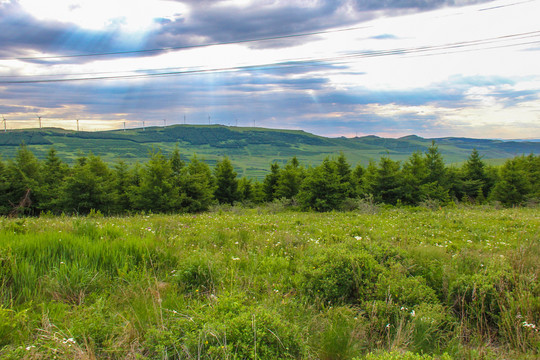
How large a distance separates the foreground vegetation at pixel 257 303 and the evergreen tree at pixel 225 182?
3712 cm

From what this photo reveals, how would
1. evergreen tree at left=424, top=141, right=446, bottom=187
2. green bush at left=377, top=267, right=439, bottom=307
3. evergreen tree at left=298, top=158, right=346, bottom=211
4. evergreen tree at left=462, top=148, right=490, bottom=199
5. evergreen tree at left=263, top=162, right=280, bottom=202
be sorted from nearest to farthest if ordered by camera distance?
1. green bush at left=377, top=267, right=439, bottom=307
2. evergreen tree at left=298, top=158, right=346, bottom=211
3. evergreen tree at left=424, top=141, right=446, bottom=187
4. evergreen tree at left=462, top=148, right=490, bottom=199
5. evergreen tree at left=263, top=162, right=280, bottom=202

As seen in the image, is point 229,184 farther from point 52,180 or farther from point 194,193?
point 52,180

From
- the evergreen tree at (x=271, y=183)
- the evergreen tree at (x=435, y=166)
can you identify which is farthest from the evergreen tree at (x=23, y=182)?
the evergreen tree at (x=435, y=166)

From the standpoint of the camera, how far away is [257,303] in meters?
3.63

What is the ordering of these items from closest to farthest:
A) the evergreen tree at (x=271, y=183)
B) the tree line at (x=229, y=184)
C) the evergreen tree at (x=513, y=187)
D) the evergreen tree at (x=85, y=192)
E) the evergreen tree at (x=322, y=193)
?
1. the evergreen tree at (x=322, y=193)
2. the tree line at (x=229, y=184)
3. the evergreen tree at (x=85, y=192)
4. the evergreen tree at (x=513, y=187)
5. the evergreen tree at (x=271, y=183)

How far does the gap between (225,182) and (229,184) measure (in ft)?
2.23

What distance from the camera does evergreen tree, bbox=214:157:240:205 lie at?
143 feet

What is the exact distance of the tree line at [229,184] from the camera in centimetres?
3086

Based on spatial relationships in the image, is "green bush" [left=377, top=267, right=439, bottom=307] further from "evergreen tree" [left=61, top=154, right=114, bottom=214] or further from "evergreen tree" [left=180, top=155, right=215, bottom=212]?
"evergreen tree" [left=61, top=154, right=114, bottom=214]

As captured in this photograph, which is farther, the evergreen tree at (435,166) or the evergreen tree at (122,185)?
the evergreen tree at (435,166)

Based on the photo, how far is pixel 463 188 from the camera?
42.4 m

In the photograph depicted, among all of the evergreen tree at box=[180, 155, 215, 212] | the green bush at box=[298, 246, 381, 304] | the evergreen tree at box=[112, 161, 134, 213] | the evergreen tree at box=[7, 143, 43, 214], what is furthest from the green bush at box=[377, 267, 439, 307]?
the evergreen tree at box=[7, 143, 43, 214]

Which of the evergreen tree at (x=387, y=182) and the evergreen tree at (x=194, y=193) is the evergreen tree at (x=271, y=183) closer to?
the evergreen tree at (x=194, y=193)

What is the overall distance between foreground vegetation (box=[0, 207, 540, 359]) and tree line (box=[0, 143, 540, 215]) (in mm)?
21337
